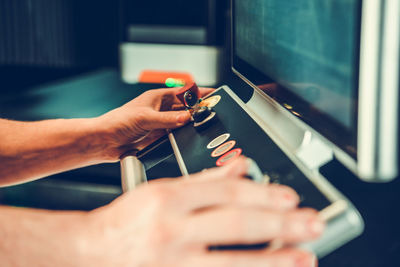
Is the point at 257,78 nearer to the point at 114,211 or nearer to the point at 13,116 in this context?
the point at 114,211

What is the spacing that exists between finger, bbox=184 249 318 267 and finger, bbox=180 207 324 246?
0.03 ft

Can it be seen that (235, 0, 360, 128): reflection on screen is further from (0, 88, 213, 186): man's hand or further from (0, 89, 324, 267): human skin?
(0, 88, 213, 186): man's hand

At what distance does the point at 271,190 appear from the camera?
397mm

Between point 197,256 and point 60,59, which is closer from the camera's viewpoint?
point 197,256

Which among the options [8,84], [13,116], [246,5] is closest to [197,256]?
[246,5]

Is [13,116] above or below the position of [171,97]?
below

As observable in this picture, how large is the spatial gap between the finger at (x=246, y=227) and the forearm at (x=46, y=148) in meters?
0.57

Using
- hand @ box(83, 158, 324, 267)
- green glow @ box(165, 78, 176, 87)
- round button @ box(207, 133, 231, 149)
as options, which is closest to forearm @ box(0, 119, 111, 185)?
round button @ box(207, 133, 231, 149)

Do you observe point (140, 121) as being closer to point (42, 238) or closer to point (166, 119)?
point (166, 119)

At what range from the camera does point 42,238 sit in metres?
0.44

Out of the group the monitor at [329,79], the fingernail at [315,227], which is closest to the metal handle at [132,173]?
the monitor at [329,79]

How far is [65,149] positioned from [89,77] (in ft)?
4.93

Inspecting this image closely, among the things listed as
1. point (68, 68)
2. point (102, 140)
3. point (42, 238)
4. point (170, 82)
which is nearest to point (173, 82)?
point (170, 82)

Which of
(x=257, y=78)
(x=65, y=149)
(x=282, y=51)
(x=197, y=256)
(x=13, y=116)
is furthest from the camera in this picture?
(x=13, y=116)
